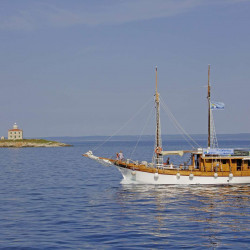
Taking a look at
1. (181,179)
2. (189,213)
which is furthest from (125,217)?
(181,179)

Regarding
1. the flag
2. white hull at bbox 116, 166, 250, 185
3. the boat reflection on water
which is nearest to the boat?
white hull at bbox 116, 166, 250, 185

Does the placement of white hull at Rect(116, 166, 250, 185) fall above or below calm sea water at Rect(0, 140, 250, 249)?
above

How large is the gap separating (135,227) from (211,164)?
22.2 m

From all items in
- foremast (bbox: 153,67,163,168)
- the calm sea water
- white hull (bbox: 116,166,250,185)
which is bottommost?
the calm sea water

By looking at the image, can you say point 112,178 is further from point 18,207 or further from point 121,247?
point 121,247

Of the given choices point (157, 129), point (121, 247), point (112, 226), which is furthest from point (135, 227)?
point (157, 129)

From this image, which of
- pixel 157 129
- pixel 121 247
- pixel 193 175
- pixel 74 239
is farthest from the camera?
pixel 157 129

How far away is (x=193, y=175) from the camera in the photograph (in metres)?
47.1

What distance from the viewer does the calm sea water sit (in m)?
24.7

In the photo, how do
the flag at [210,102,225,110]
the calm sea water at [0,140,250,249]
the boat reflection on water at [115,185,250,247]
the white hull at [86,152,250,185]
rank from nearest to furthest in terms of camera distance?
the calm sea water at [0,140,250,249] < the boat reflection on water at [115,185,250,247] < the white hull at [86,152,250,185] < the flag at [210,102,225,110]

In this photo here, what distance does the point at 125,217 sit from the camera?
31.0 metres

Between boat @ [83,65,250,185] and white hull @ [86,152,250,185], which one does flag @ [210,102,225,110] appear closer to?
boat @ [83,65,250,185]

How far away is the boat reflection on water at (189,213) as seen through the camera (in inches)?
997

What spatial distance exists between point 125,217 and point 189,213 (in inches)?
195
